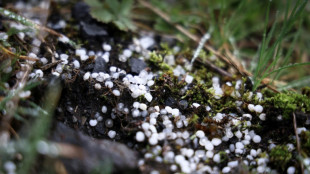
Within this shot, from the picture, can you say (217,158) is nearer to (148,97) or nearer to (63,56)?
(148,97)

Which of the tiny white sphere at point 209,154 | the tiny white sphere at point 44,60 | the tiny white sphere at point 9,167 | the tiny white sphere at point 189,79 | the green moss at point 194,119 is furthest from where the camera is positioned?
the tiny white sphere at point 189,79

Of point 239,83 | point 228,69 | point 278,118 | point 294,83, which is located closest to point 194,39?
point 228,69

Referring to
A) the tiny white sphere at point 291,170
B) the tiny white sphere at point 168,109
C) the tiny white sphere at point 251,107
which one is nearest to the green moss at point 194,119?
the tiny white sphere at point 168,109

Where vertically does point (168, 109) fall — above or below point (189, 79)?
below

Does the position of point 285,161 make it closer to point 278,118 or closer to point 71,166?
point 278,118

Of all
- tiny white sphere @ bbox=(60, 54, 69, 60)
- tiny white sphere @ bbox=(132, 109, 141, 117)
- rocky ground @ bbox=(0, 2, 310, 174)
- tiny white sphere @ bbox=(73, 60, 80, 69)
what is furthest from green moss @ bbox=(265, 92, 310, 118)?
tiny white sphere @ bbox=(60, 54, 69, 60)

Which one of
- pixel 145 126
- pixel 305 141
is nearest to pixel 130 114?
pixel 145 126

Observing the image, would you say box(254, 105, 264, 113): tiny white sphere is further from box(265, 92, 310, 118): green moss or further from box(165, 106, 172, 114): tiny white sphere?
box(165, 106, 172, 114): tiny white sphere

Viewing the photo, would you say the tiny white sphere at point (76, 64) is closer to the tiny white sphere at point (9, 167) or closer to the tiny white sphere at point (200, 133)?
the tiny white sphere at point (9, 167)
